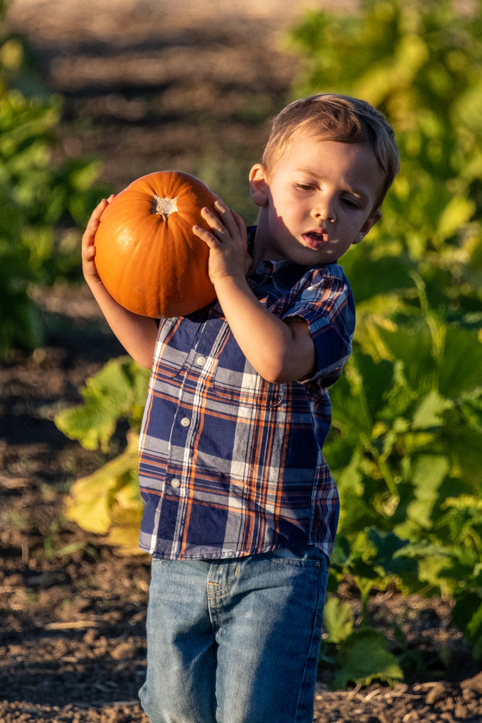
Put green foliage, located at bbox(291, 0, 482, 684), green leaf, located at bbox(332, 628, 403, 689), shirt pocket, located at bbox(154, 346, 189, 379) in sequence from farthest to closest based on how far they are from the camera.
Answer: green foliage, located at bbox(291, 0, 482, 684), green leaf, located at bbox(332, 628, 403, 689), shirt pocket, located at bbox(154, 346, 189, 379)

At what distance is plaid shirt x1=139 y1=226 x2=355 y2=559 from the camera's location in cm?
191

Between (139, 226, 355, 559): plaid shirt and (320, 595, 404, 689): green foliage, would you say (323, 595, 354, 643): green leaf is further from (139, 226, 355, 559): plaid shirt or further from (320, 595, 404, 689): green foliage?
(139, 226, 355, 559): plaid shirt

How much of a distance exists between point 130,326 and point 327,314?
0.55m

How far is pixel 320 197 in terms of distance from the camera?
1.90 meters

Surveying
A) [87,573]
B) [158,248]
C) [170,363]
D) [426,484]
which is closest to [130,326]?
[170,363]

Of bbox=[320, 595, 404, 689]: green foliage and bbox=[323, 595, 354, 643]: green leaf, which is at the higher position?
bbox=[323, 595, 354, 643]: green leaf

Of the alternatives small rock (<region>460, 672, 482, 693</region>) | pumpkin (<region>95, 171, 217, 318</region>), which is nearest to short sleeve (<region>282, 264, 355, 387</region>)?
pumpkin (<region>95, 171, 217, 318</region>)

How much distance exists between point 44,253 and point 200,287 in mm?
4046

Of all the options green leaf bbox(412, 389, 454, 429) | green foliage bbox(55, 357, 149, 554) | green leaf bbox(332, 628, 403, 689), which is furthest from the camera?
green foliage bbox(55, 357, 149, 554)

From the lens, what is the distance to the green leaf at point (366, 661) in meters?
2.60

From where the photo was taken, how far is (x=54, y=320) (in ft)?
19.4

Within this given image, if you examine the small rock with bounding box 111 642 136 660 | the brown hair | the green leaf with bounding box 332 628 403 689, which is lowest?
the small rock with bounding box 111 642 136 660

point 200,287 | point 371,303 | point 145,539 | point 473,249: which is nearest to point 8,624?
point 145,539

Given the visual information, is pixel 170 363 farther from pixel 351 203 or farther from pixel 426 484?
pixel 426 484
